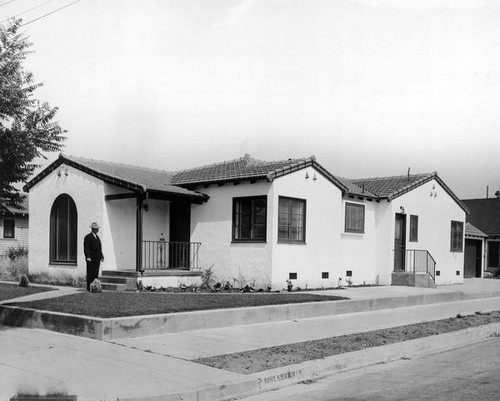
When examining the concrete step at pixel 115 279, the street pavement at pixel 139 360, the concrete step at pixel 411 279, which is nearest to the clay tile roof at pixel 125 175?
the concrete step at pixel 115 279

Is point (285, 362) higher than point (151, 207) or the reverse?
the reverse

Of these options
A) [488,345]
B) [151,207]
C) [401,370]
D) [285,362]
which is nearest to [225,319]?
[285,362]

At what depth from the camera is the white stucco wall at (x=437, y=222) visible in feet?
78.1

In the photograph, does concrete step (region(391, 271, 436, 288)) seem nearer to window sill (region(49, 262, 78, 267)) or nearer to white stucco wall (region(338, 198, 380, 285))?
white stucco wall (region(338, 198, 380, 285))

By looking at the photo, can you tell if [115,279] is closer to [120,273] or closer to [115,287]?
[120,273]

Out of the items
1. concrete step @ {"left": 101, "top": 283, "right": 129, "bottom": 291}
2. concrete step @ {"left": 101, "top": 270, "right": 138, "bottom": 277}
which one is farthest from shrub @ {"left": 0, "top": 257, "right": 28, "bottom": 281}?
concrete step @ {"left": 101, "top": 283, "right": 129, "bottom": 291}

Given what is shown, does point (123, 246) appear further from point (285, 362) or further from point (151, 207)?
point (285, 362)

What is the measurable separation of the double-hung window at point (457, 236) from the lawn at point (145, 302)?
13093 mm

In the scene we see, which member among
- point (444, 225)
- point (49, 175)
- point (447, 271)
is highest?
point (49, 175)

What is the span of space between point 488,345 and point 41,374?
321 inches

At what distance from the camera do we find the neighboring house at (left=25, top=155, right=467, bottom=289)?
1767 centimetres

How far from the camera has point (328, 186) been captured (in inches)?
773

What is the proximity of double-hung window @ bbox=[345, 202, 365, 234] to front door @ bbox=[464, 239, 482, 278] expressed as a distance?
13.2 metres

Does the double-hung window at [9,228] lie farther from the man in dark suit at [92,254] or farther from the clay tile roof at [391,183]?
the clay tile roof at [391,183]
